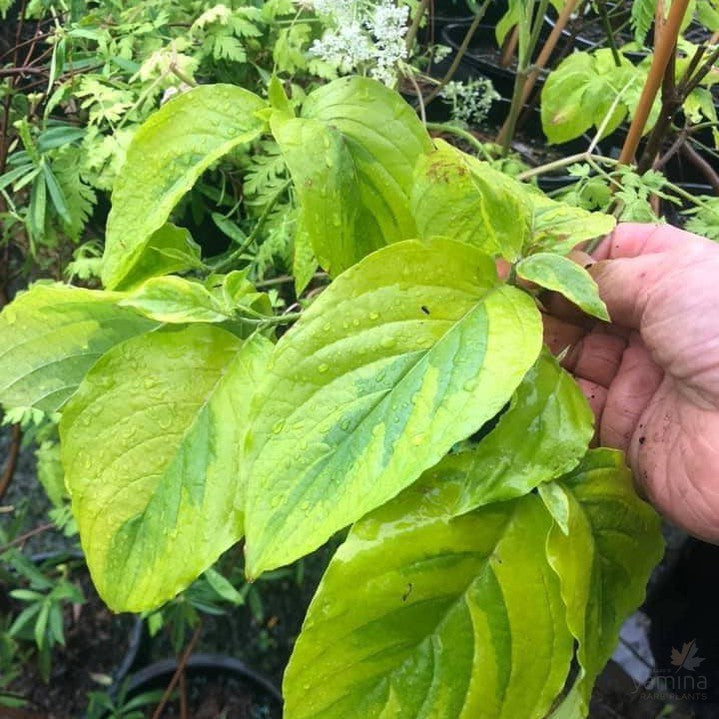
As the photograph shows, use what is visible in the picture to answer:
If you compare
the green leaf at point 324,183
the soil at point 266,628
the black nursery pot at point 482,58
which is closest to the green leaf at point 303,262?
the green leaf at point 324,183

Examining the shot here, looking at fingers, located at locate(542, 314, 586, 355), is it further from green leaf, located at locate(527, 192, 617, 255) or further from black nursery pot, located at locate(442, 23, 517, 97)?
black nursery pot, located at locate(442, 23, 517, 97)

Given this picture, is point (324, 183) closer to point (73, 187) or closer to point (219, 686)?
point (73, 187)

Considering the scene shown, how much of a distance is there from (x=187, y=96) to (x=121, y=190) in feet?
0.27

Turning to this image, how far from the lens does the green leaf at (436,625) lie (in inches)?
16.8

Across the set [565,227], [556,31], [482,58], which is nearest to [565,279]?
[565,227]

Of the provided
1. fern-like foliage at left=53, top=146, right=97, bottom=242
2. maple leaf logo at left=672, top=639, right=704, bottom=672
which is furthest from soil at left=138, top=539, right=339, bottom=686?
fern-like foliage at left=53, top=146, right=97, bottom=242

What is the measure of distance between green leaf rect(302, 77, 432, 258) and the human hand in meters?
0.17

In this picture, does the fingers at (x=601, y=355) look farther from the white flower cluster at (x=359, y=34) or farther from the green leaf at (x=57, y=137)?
the green leaf at (x=57, y=137)

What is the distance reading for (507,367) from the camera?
39 centimetres

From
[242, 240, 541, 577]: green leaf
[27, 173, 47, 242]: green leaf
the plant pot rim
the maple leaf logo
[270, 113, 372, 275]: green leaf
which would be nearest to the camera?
[242, 240, 541, 577]: green leaf

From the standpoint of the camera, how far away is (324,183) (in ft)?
1.67

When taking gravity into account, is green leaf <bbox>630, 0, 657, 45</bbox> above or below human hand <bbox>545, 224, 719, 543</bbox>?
above

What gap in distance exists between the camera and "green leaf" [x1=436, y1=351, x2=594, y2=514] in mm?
419

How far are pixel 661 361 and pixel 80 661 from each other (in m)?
1.13
